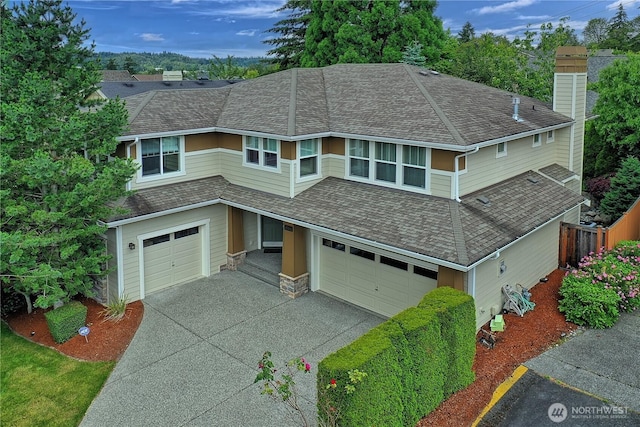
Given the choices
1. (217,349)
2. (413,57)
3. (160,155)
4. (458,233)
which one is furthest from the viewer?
(413,57)

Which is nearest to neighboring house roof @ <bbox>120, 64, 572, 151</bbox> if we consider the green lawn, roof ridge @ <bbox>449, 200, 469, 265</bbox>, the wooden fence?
roof ridge @ <bbox>449, 200, 469, 265</bbox>

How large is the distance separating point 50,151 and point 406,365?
9.57 meters

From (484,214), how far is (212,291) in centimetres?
811

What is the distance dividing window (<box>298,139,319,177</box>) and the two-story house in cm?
4

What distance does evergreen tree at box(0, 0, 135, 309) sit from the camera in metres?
11.2

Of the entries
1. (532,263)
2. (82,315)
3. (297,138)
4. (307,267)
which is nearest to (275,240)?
(307,267)

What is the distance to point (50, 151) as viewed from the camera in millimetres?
12086

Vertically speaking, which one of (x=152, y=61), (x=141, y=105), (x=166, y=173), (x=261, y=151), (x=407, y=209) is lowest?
(x=407, y=209)

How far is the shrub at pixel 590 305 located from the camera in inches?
487

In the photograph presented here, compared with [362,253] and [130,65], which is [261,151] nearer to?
[362,253]

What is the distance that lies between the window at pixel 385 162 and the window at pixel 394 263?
89.7 inches

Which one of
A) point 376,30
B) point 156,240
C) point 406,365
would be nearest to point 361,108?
point 156,240

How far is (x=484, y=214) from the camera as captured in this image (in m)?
12.7

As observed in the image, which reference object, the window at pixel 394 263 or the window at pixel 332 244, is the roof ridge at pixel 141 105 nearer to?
the window at pixel 332 244
